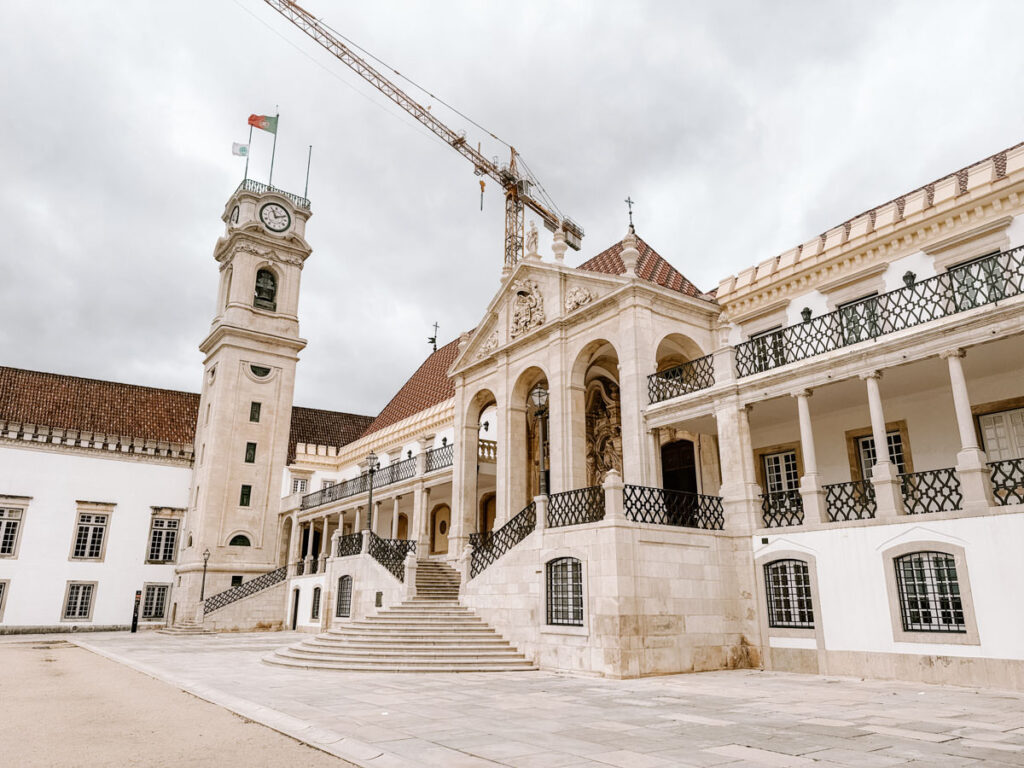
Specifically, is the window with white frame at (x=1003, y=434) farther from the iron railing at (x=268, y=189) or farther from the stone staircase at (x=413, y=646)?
the iron railing at (x=268, y=189)

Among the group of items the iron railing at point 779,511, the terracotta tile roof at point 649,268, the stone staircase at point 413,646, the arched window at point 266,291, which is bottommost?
the stone staircase at point 413,646

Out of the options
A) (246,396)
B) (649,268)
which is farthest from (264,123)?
(649,268)

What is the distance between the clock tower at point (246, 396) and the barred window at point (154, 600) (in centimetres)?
199

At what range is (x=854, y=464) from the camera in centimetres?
1619

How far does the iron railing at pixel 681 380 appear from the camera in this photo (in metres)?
17.0

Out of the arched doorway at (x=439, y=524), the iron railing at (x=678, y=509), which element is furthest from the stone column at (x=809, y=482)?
the arched doorway at (x=439, y=524)

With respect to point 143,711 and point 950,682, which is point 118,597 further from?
point 950,682

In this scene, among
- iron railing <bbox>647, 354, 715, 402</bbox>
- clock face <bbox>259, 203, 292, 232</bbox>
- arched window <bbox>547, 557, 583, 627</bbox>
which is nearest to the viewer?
arched window <bbox>547, 557, 583, 627</bbox>

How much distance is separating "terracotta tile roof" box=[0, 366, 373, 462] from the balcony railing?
33.3 meters

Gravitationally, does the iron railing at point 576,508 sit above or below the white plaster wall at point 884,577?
above

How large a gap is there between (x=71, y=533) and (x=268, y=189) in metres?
20.8

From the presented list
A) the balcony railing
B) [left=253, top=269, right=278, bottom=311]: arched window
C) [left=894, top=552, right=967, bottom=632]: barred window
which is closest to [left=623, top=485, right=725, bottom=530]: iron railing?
the balcony railing

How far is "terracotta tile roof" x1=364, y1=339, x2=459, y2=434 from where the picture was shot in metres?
35.4

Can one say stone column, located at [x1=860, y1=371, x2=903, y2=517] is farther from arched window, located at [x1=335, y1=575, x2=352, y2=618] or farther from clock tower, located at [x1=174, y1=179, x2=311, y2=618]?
clock tower, located at [x1=174, y1=179, x2=311, y2=618]
